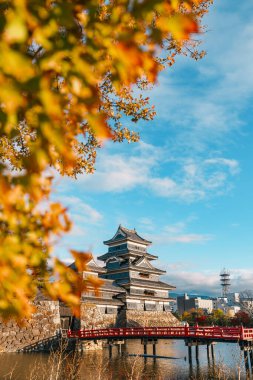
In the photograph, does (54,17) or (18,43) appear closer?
(18,43)

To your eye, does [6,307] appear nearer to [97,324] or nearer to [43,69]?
[43,69]

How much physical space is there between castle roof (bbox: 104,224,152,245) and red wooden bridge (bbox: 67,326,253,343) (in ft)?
62.7

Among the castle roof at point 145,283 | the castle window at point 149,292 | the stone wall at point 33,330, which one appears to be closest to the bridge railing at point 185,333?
the stone wall at point 33,330

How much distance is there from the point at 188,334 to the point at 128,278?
2077 centimetres

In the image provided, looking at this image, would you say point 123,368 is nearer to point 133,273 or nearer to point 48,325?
point 48,325

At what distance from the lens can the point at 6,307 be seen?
2.03 meters

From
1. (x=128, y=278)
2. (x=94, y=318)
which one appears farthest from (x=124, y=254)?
(x=94, y=318)

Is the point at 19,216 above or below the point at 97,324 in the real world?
above

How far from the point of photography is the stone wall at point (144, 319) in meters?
39.7

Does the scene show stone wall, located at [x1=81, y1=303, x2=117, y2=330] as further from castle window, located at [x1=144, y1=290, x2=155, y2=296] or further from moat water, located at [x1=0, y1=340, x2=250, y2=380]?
moat water, located at [x1=0, y1=340, x2=250, y2=380]

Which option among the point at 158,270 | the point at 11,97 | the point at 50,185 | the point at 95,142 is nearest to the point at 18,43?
the point at 11,97

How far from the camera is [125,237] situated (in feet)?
157

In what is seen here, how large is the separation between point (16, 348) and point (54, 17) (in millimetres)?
31865

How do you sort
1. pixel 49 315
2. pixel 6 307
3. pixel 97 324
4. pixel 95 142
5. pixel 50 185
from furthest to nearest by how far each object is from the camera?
pixel 97 324
pixel 49 315
pixel 95 142
pixel 50 185
pixel 6 307
